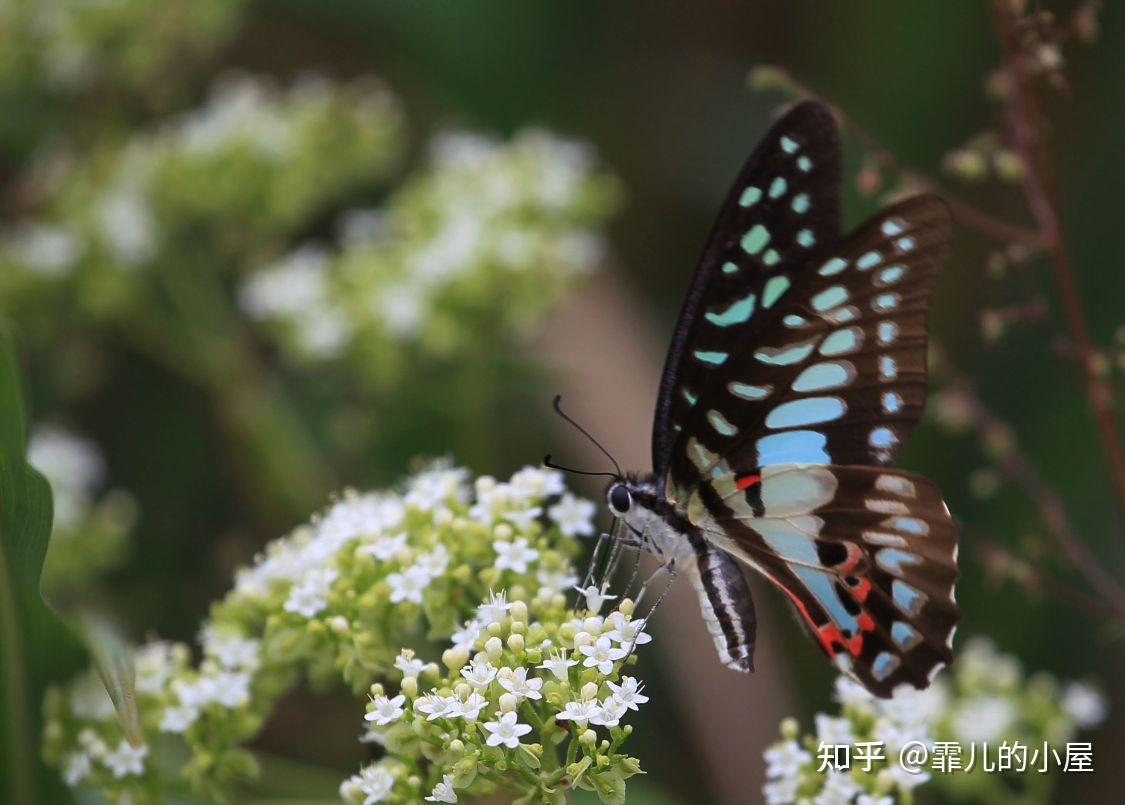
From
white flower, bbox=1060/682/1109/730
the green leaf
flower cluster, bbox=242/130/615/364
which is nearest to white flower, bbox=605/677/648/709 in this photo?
the green leaf

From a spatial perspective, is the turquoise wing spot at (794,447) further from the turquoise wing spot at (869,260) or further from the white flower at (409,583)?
the white flower at (409,583)

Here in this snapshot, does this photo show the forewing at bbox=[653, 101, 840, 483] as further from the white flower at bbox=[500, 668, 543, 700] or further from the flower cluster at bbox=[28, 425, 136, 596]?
the flower cluster at bbox=[28, 425, 136, 596]

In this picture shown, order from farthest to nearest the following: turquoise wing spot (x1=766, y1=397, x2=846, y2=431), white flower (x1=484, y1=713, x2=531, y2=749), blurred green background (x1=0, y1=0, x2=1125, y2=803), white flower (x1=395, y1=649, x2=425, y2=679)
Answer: blurred green background (x1=0, y1=0, x2=1125, y2=803), turquoise wing spot (x1=766, y1=397, x2=846, y2=431), white flower (x1=395, y1=649, x2=425, y2=679), white flower (x1=484, y1=713, x2=531, y2=749)

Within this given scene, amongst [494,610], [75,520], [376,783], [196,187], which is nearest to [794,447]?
[494,610]

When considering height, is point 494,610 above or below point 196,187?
below

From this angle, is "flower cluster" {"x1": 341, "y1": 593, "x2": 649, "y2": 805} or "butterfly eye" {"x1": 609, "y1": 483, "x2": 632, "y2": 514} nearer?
"flower cluster" {"x1": 341, "y1": 593, "x2": 649, "y2": 805}

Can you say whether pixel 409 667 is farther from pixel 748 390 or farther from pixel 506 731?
pixel 748 390

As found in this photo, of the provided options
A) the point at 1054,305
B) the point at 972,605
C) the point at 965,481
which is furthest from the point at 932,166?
the point at 972,605

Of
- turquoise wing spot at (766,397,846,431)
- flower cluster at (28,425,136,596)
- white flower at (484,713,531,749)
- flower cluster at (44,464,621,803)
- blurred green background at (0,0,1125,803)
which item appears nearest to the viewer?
white flower at (484,713,531,749)
